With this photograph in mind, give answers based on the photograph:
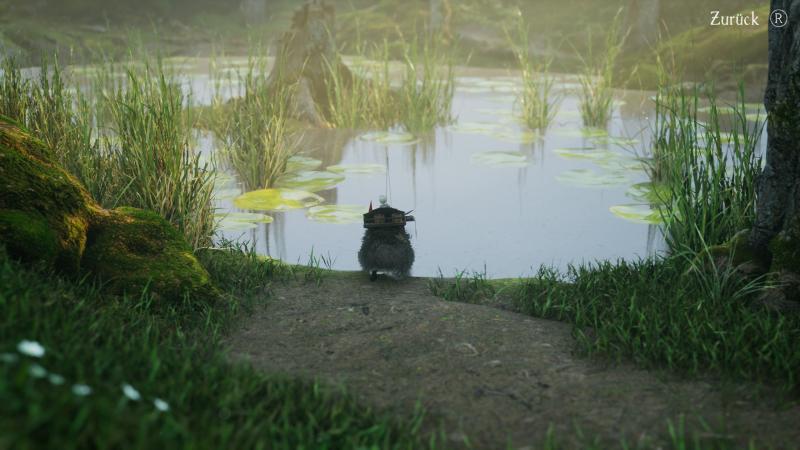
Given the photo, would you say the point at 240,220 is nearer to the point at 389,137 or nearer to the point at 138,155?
the point at 138,155

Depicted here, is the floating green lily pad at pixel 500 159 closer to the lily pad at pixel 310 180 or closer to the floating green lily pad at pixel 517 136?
the floating green lily pad at pixel 517 136

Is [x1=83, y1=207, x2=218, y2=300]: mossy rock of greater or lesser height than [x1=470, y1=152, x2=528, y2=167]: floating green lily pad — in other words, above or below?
below

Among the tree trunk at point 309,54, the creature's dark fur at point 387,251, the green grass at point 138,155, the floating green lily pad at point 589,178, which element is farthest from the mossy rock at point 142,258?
the tree trunk at point 309,54

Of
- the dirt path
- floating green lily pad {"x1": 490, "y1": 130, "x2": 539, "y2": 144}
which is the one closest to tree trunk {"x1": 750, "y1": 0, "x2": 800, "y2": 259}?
the dirt path

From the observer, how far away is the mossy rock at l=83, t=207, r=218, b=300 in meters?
3.47

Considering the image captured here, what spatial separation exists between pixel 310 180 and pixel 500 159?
197 cm

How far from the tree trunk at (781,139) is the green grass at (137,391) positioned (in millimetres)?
2055

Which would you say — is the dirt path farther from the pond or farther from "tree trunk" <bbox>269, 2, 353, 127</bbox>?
"tree trunk" <bbox>269, 2, 353, 127</bbox>

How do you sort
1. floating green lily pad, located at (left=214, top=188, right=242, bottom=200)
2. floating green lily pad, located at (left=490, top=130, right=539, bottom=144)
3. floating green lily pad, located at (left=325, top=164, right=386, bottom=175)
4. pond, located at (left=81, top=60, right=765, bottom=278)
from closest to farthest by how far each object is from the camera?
pond, located at (left=81, top=60, right=765, bottom=278), floating green lily pad, located at (left=214, top=188, right=242, bottom=200), floating green lily pad, located at (left=325, top=164, right=386, bottom=175), floating green lily pad, located at (left=490, top=130, right=539, bottom=144)

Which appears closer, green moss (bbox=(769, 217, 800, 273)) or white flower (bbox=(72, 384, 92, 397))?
white flower (bbox=(72, 384, 92, 397))

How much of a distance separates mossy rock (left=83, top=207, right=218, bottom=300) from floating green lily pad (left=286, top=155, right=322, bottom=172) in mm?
3112

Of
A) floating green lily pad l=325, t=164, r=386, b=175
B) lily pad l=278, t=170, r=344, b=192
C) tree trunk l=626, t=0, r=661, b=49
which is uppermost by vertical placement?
tree trunk l=626, t=0, r=661, b=49

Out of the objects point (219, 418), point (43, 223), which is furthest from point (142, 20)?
point (219, 418)

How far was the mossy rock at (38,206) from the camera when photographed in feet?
10.3
